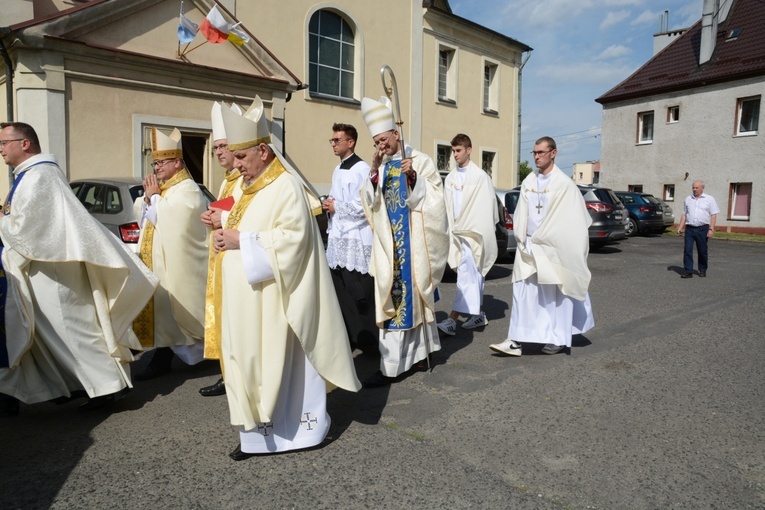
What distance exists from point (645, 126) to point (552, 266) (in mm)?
27095

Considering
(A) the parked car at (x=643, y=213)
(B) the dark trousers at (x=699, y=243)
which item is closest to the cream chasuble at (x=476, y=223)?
(B) the dark trousers at (x=699, y=243)

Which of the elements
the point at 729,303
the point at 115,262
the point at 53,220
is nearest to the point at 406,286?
the point at 115,262

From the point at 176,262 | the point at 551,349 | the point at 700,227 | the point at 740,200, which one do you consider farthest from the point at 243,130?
the point at 740,200

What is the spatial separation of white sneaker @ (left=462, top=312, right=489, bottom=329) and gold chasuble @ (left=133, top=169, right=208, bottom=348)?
306 cm

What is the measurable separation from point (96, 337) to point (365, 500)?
7.39 feet

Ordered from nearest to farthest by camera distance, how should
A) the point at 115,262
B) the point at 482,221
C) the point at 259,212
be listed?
the point at 259,212 < the point at 115,262 < the point at 482,221

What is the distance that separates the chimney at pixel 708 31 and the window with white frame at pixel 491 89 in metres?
10.4

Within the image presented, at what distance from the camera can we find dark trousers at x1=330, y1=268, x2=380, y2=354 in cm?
553

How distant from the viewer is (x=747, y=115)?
25781 mm

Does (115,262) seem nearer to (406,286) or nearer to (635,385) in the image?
(406,286)

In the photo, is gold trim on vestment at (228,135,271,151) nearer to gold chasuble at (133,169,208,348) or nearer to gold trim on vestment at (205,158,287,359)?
gold trim on vestment at (205,158,287,359)

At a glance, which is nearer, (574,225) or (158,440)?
(158,440)

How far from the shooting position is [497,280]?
1090cm

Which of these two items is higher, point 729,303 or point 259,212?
point 259,212
